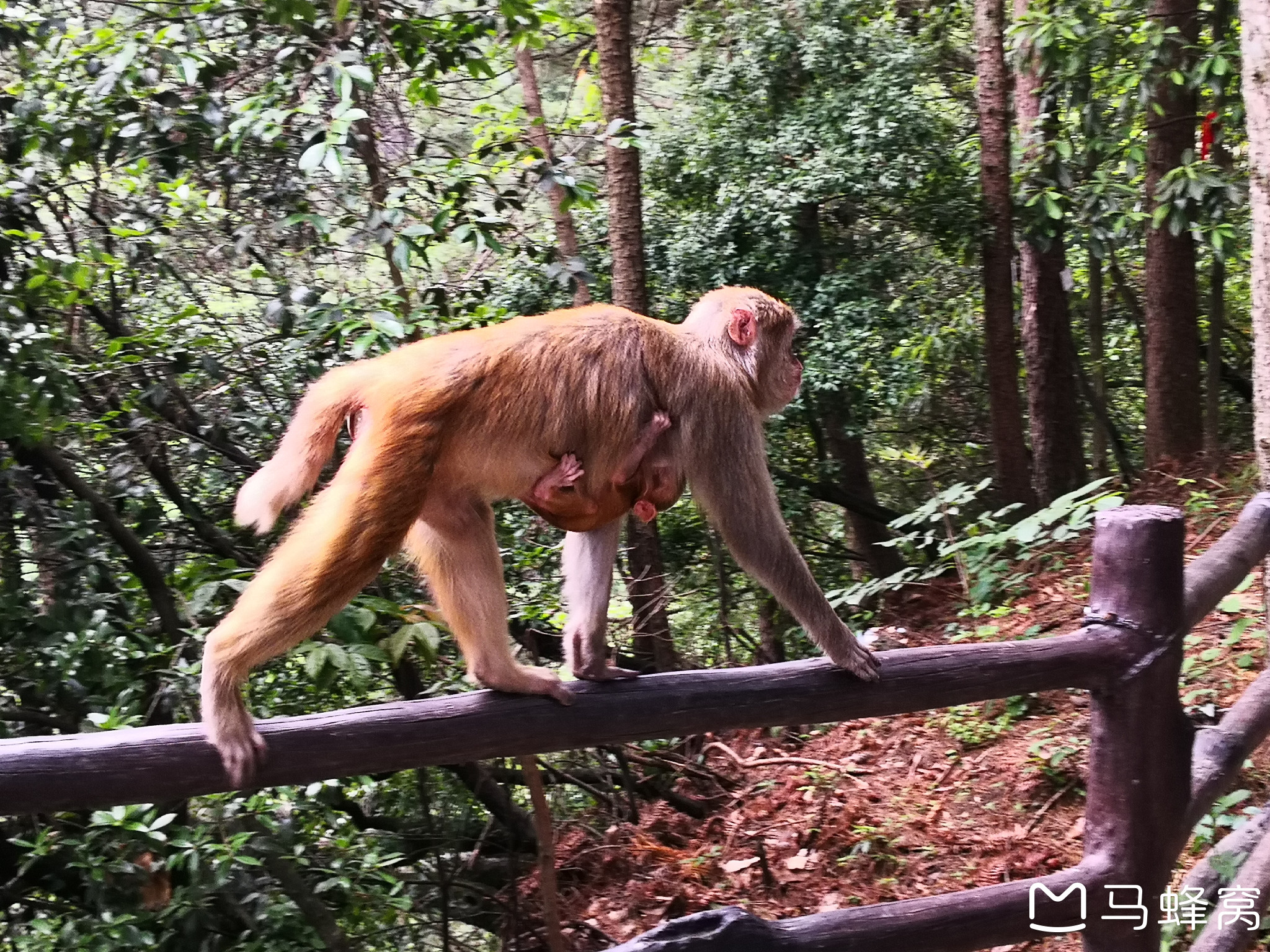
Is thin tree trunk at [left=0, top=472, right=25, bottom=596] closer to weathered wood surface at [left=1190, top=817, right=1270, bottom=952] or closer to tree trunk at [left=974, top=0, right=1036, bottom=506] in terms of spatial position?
weathered wood surface at [left=1190, top=817, right=1270, bottom=952]

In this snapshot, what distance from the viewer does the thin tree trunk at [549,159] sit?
5.07 meters

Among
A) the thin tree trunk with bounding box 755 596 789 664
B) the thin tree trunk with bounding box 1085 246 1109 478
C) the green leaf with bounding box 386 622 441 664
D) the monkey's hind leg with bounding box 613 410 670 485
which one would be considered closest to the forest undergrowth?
the thin tree trunk with bounding box 755 596 789 664

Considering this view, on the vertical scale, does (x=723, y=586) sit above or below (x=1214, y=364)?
below

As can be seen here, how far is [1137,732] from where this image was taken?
9.29 feet

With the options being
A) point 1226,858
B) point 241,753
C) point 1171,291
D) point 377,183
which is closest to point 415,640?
point 241,753

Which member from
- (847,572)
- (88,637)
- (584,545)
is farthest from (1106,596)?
(847,572)

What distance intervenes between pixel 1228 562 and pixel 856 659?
56.1 inches

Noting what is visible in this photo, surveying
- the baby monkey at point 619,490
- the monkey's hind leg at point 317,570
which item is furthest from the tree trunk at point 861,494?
the monkey's hind leg at point 317,570

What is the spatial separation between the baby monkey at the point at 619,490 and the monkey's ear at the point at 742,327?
0.43m

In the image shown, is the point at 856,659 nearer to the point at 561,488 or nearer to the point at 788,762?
the point at 561,488

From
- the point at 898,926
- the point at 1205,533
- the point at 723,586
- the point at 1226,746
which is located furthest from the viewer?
the point at 723,586

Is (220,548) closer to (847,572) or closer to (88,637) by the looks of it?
(88,637)

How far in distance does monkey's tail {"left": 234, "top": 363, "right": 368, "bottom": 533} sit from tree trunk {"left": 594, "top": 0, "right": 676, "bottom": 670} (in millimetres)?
3454

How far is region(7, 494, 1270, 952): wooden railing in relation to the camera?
227 centimetres
